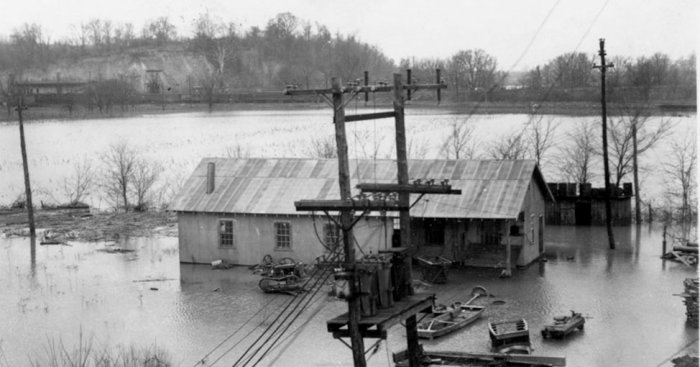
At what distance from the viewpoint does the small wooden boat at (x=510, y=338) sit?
71.5ft

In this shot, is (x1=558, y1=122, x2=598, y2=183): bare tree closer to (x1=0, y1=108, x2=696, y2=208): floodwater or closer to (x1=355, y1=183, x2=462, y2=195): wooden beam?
(x1=0, y1=108, x2=696, y2=208): floodwater

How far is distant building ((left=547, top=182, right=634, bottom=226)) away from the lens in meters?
41.1

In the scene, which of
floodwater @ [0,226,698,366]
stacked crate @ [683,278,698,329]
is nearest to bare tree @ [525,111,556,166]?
floodwater @ [0,226,698,366]

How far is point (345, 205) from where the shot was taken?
51.7 ft

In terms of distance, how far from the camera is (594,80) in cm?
6744

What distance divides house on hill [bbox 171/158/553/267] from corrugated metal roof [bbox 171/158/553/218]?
0.04 meters

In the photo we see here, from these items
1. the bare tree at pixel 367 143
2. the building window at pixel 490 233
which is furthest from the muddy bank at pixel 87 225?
the bare tree at pixel 367 143

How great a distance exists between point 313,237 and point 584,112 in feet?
137

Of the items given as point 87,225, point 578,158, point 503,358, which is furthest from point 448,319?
point 578,158

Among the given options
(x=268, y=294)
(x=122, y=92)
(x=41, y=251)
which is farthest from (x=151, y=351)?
(x=122, y=92)

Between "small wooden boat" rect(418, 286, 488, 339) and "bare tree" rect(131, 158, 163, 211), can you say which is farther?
"bare tree" rect(131, 158, 163, 211)

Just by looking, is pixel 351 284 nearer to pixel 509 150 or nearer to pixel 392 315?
pixel 392 315

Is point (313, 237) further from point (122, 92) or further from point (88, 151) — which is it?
point (122, 92)

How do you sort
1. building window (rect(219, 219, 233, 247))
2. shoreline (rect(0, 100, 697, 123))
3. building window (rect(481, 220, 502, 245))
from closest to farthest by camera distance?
1. building window (rect(481, 220, 502, 245))
2. building window (rect(219, 219, 233, 247))
3. shoreline (rect(0, 100, 697, 123))
